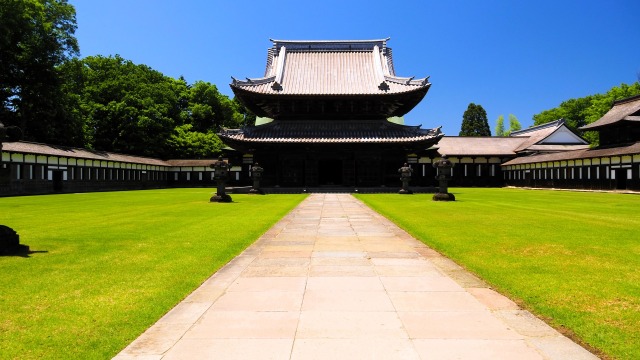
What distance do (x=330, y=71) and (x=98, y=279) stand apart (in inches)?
1592

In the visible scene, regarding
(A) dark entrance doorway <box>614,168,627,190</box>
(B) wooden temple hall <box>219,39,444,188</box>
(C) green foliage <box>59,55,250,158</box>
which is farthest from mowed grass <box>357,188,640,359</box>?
(C) green foliage <box>59,55,250,158</box>

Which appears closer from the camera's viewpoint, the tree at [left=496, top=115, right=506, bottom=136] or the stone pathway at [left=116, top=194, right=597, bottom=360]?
the stone pathway at [left=116, top=194, right=597, bottom=360]

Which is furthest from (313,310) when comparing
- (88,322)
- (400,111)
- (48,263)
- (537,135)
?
(537,135)

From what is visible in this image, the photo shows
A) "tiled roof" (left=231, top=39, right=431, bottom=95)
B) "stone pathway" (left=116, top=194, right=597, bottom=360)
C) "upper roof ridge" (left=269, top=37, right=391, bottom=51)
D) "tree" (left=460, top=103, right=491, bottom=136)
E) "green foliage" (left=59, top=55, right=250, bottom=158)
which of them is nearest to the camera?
"stone pathway" (left=116, top=194, right=597, bottom=360)

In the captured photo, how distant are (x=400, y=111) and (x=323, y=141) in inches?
427

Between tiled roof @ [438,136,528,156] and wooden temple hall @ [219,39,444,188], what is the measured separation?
1737cm

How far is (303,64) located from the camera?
4597 centimetres

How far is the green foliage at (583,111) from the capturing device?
61.1m

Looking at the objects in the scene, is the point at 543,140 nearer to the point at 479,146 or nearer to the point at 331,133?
the point at 479,146

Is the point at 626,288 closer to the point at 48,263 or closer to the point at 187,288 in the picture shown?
the point at 187,288

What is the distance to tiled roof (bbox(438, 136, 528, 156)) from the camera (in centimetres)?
5597

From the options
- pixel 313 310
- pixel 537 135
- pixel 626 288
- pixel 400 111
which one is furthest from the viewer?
pixel 537 135

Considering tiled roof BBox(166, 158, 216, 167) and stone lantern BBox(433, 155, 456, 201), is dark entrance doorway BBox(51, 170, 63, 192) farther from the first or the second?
stone lantern BBox(433, 155, 456, 201)

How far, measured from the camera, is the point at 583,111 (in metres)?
77.0
